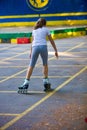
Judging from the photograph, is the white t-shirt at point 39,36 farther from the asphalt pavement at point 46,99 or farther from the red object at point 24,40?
the red object at point 24,40

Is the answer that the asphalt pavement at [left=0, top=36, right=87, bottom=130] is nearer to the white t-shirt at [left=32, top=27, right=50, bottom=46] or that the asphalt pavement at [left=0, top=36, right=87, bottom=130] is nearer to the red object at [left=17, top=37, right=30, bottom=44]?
the white t-shirt at [left=32, top=27, right=50, bottom=46]

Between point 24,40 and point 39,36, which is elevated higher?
point 39,36

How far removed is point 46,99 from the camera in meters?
8.70

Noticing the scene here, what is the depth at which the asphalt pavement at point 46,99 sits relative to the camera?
6890mm

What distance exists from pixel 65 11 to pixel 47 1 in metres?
1.55

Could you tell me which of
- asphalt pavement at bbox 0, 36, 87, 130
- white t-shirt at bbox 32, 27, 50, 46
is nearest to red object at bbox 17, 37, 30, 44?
asphalt pavement at bbox 0, 36, 87, 130

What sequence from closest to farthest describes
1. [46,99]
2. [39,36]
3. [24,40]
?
[46,99]
[39,36]
[24,40]

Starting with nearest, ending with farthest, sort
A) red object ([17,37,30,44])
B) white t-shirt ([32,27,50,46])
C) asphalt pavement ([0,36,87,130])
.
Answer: asphalt pavement ([0,36,87,130])
white t-shirt ([32,27,50,46])
red object ([17,37,30,44])

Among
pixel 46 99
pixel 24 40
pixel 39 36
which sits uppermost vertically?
pixel 39 36

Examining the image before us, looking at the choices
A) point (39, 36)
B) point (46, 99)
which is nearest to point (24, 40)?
point (39, 36)

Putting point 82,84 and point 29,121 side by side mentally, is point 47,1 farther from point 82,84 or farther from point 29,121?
point 29,121

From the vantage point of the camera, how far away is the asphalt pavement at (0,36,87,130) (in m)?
6.89

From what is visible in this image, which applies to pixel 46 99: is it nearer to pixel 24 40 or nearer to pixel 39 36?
pixel 39 36

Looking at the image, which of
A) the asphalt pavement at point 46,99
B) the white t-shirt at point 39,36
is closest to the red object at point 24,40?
the asphalt pavement at point 46,99
